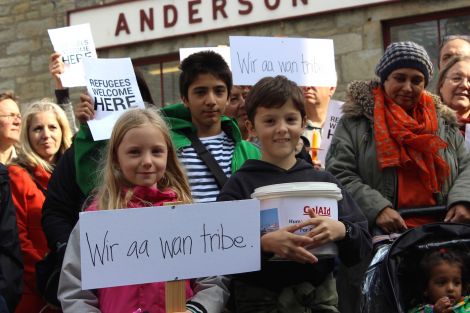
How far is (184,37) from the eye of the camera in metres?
9.89

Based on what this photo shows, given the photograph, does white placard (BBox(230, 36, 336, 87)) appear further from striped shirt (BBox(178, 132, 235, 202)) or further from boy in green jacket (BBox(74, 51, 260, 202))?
striped shirt (BBox(178, 132, 235, 202))

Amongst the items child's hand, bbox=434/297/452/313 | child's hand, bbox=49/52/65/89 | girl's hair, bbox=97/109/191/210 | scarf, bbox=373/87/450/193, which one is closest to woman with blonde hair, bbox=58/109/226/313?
girl's hair, bbox=97/109/191/210

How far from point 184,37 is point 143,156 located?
692 cm

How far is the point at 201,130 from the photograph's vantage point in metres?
3.87

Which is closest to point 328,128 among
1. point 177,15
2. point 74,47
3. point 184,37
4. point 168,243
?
point 74,47

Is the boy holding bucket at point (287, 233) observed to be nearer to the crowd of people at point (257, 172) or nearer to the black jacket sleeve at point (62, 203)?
the crowd of people at point (257, 172)

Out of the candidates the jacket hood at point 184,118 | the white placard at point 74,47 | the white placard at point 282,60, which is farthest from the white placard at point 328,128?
the white placard at point 74,47

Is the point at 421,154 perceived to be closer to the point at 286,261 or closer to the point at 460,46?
the point at 286,261

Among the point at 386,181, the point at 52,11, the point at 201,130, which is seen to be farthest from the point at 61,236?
the point at 52,11

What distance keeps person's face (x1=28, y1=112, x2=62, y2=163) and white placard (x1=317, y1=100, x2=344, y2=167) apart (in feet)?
5.50

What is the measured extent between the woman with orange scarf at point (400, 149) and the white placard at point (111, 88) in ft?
3.84

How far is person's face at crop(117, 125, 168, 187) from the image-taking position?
312cm

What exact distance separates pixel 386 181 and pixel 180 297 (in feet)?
4.97

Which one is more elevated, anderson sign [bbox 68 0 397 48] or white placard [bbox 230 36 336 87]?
anderson sign [bbox 68 0 397 48]
